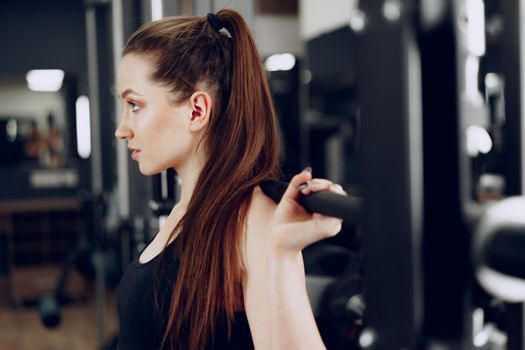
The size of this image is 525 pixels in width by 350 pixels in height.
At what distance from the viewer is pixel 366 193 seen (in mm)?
472

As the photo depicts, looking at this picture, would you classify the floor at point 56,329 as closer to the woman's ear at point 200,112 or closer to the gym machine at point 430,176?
the woman's ear at point 200,112

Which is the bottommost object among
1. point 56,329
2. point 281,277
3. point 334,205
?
point 56,329

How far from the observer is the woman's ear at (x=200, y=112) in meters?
1.22

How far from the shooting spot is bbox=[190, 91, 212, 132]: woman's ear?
1225 mm

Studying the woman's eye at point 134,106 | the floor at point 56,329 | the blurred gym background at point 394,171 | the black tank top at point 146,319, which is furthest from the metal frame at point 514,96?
the floor at point 56,329

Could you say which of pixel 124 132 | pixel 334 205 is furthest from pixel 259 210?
pixel 334 205

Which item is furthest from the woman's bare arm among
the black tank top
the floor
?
the floor

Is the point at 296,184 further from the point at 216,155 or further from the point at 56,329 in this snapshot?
the point at 56,329

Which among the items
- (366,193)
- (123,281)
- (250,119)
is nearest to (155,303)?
(123,281)

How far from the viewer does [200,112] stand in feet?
4.04

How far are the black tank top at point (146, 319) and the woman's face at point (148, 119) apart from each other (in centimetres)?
17

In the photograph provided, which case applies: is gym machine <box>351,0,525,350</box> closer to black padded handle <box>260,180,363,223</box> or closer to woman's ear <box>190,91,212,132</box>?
black padded handle <box>260,180,363,223</box>

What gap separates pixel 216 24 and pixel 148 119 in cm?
22

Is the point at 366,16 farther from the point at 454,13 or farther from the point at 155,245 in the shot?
the point at 155,245
